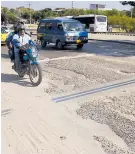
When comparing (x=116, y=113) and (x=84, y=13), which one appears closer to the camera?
(x=116, y=113)

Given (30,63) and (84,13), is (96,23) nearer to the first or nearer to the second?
(84,13)

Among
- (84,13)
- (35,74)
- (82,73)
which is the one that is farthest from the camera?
(84,13)

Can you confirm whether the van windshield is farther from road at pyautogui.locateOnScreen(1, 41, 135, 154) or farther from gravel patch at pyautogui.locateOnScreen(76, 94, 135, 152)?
gravel patch at pyautogui.locateOnScreen(76, 94, 135, 152)

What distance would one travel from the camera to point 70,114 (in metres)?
5.31

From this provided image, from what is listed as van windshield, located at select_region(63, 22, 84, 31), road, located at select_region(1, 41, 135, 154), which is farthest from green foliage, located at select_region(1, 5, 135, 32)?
road, located at select_region(1, 41, 135, 154)

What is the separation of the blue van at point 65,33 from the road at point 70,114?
7882mm

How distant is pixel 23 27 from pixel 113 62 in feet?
15.2

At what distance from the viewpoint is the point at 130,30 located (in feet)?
147

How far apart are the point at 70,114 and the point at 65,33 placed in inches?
454

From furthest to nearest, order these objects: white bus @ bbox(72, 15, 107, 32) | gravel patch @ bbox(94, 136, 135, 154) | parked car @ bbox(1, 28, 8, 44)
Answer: white bus @ bbox(72, 15, 107, 32)
parked car @ bbox(1, 28, 8, 44)
gravel patch @ bbox(94, 136, 135, 154)

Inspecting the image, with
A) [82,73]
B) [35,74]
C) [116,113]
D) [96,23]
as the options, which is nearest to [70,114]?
[116,113]

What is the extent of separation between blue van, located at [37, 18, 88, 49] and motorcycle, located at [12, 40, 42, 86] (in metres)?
8.86

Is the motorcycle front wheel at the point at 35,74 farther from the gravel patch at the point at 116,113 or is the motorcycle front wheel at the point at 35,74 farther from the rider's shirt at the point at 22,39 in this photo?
the gravel patch at the point at 116,113

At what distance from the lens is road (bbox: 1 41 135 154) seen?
4.08 meters
